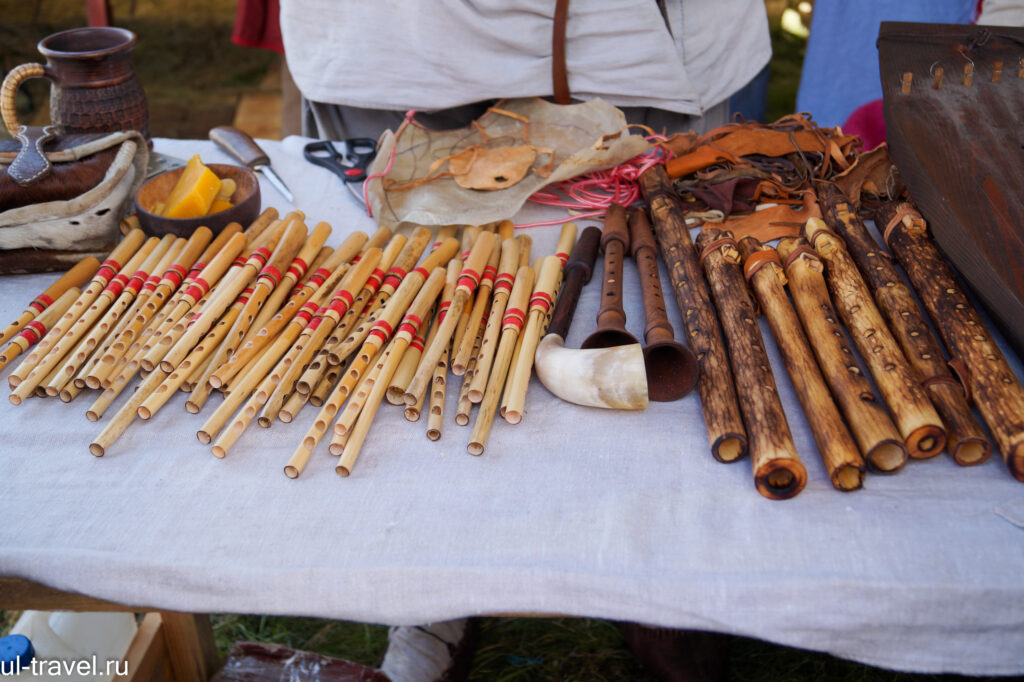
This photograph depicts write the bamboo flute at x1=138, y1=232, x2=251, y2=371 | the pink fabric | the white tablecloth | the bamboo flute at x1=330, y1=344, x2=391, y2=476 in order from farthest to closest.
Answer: the pink fabric < the bamboo flute at x1=138, y1=232, x2=251, y2=371 < the bamboo flute at x1=330, y1=344, x2=391, y2=476 < the white tablecloth

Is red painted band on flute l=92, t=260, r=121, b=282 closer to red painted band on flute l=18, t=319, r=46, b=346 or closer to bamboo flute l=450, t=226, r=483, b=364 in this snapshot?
red painted band on flute l=18, t=319, r=46, b=346

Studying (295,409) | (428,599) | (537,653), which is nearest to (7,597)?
(295,409)

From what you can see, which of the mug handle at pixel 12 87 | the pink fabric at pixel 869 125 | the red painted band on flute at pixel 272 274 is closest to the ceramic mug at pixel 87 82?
the mug handle at pixel 12 87

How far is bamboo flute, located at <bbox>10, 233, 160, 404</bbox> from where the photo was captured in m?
1.51

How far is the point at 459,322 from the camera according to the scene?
166 cm

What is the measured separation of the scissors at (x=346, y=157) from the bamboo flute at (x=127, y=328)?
1.95ft

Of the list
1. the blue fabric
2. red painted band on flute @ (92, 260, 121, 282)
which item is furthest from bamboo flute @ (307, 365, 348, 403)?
the blue fabric

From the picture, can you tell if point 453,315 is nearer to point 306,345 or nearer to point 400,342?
point 400,342

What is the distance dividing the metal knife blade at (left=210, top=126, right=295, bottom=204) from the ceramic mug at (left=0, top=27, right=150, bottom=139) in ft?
0.94

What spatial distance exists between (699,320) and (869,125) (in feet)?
5.46

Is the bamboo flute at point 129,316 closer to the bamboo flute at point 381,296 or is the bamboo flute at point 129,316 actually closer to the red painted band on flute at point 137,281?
the red painted band on flute at point 137,281

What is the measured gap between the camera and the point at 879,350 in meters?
1.41

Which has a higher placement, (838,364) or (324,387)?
(838,364)

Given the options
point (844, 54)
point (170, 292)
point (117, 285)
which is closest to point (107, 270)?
point (117, 285)
